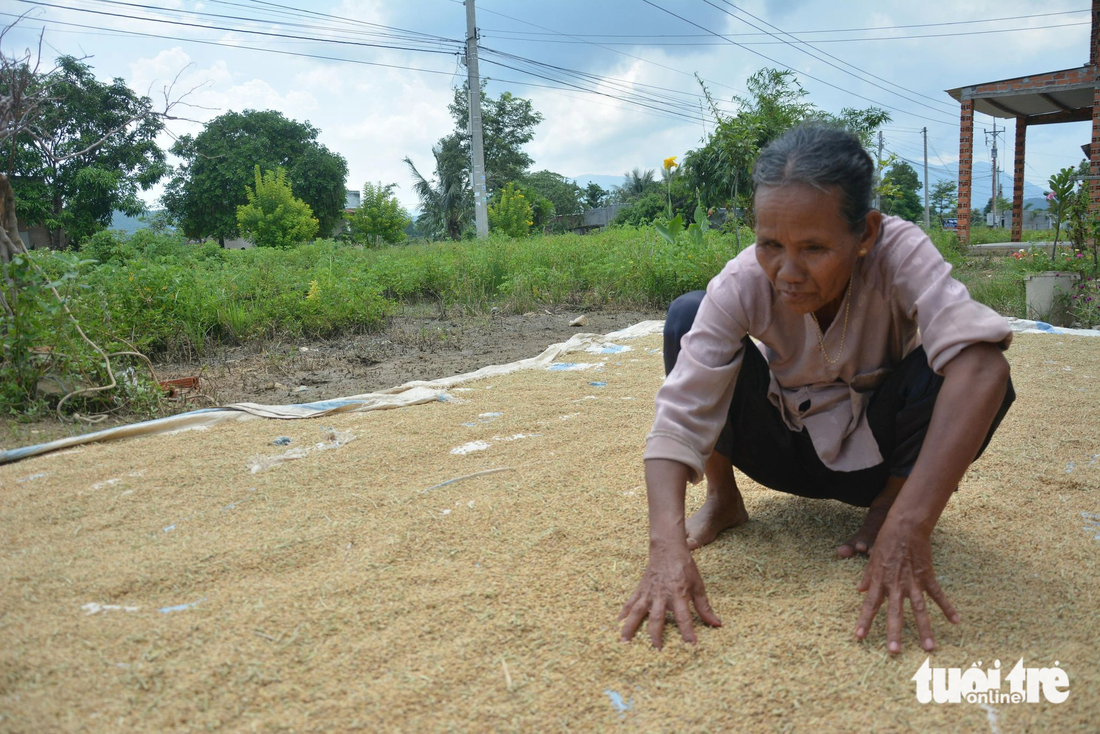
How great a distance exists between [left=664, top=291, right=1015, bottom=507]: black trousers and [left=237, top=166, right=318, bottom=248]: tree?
19.9m

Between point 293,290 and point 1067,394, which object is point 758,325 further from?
point 293,290

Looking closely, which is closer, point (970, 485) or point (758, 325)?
point (758, 325)

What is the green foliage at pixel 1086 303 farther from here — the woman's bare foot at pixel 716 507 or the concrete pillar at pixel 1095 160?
the woman's bare foot at pixel 716 507

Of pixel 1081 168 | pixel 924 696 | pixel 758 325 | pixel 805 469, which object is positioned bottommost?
pixel 924 696

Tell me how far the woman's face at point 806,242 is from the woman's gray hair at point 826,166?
2 centimetres

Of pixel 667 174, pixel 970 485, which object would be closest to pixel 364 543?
Answer: pixel 970 485

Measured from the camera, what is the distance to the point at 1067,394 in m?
3.19

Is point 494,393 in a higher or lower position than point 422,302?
lower

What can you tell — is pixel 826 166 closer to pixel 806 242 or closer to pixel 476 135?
pixel 806 242

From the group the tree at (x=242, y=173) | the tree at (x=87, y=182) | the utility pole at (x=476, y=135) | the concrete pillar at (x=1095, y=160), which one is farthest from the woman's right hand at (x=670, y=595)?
the tree at (x=242, y=173)

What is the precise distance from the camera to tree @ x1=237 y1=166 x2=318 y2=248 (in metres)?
20.2

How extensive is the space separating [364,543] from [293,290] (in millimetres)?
4418

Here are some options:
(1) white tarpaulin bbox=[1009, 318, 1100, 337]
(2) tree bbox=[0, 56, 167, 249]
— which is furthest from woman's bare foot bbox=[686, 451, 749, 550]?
(2) tree bbox=[0, 56, 167, 249]

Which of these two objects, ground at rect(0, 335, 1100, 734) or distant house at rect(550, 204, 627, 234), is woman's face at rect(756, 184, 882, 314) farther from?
distant house at rect(550, 204, 627, 234)
